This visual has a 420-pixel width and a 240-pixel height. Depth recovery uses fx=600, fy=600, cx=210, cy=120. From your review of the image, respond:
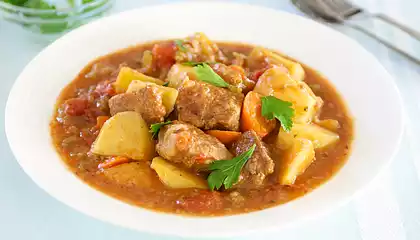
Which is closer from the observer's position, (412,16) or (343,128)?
(343,128)

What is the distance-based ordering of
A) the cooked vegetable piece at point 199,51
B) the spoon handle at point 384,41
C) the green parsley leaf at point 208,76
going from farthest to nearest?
the spoon handle at point 384,41 < the cooked vegetable piece at point 199,51 < the green parsley leaf at point 208,76

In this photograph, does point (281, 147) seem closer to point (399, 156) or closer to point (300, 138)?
point (300, 138)

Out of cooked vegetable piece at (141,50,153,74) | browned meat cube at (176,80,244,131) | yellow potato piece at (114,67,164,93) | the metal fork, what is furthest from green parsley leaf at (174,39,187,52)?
the metal fork

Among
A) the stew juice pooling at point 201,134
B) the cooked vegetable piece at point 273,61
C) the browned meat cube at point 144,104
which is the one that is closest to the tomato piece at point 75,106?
the stew juice pooling at point 201,134

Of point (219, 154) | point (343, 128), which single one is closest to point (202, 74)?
point (219, 154)

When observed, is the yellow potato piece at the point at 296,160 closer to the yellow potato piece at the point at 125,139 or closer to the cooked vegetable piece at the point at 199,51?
the yellow potato piece at the point at 125,139

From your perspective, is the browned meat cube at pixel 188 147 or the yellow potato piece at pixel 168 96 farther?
the yellow potato piece at pixel 168 96
